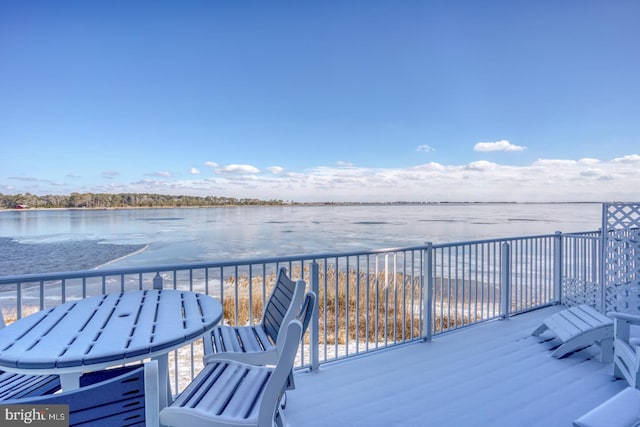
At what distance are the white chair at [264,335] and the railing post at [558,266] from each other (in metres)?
5.04

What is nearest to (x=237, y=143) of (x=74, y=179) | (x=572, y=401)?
(x=572, y=401)

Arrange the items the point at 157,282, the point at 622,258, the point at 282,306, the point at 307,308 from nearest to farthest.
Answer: the point at 307,308
the point at 282,306
the point at 157,282
the point at 622,258

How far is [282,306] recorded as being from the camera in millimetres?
2301

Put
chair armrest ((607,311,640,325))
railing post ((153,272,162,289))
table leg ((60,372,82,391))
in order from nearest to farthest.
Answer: table leg ((60,372,82,391)) → chair armrest ((607,311,640,325)) → railing post ((153,272,162,289))

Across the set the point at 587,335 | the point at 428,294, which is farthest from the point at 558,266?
the point at 428,294

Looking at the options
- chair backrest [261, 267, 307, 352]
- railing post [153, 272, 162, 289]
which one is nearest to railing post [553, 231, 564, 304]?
chair backrest [261, 267, 307, 352]

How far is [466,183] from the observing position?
26594 millimetres

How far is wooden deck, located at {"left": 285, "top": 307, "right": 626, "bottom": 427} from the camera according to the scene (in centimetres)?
236

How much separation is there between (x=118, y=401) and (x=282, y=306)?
1.45 metres

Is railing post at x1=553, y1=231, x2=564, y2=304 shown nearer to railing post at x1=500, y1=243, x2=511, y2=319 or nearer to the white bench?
railing post at x1=500, y1=243, x2=511, y2=319

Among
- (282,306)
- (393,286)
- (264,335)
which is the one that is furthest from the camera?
(393,286)

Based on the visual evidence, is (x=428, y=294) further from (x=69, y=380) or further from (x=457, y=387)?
(x=69, y=380)

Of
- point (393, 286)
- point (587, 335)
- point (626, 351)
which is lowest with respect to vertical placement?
point (393, 286)

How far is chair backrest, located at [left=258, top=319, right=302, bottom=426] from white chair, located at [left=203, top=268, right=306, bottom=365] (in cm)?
63
